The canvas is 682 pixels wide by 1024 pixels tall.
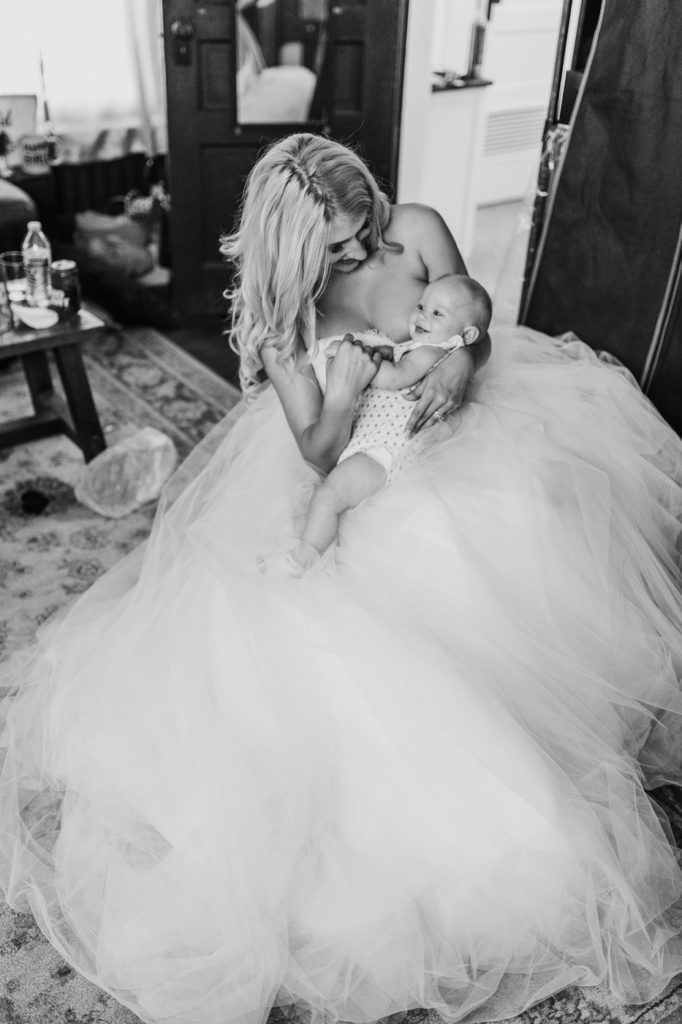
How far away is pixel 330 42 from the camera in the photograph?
148 inches

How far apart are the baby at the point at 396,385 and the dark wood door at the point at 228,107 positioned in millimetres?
2058

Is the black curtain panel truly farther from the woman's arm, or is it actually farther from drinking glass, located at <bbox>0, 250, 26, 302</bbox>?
drinking glass, located at <bbox>0, 250, 26, 302</bbox>

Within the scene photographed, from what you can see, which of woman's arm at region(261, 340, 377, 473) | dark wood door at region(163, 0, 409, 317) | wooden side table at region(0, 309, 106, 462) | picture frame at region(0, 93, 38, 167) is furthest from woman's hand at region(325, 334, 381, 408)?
picture frame at region(0, 93, 38, 167)

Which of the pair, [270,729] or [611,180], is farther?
[611,180]

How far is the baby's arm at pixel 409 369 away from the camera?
1.79 meters

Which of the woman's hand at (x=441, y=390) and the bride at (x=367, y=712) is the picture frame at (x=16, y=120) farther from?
the woman's hand at (x=441, y=390)

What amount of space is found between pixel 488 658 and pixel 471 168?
3667 millimetres

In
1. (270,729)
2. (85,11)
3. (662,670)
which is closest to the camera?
(270,729)

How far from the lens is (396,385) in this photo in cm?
179

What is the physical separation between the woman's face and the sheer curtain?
2.93 m

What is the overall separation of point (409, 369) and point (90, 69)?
363cm

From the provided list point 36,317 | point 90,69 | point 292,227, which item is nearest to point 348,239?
point 292,227

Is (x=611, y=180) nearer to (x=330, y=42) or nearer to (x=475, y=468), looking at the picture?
(x=475, y=468)

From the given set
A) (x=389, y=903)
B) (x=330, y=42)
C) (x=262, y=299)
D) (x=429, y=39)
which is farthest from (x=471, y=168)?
(x=389, y=903)
